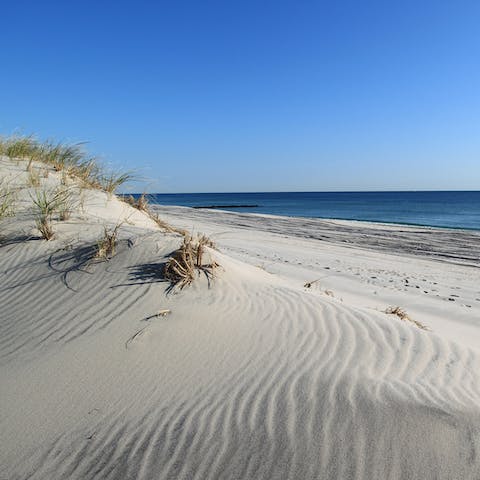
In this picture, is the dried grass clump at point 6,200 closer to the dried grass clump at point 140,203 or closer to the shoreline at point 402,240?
the dried grass clump at point 140,203

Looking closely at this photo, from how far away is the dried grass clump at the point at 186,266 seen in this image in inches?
158

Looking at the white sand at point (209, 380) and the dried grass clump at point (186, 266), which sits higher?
the dried grass clump at point (186, 266)

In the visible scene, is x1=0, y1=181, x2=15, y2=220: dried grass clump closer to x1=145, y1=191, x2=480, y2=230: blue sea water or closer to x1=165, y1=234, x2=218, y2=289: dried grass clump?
x1=145, y1=191, x2=480, y2=230: blue sea water

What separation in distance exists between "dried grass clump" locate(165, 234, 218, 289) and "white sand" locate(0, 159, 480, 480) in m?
0.13

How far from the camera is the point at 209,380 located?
9.47 feet

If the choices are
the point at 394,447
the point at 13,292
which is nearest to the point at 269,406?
the point at 394,447

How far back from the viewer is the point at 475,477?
1999mm

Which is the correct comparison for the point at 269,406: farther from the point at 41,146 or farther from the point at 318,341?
the point at 41,146

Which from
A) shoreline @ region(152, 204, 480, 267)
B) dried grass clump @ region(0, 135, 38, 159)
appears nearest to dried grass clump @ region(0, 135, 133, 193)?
dried grass clump @ region(0, 135, 38, 159)

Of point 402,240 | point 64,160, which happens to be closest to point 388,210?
point 402,240

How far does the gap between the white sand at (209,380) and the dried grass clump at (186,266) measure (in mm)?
134

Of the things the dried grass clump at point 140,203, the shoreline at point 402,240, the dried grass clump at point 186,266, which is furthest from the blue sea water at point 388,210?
the shoreline at point 402,240

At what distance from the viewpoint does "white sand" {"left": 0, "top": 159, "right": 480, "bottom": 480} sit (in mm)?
2232

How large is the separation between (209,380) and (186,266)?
1.41 meters
